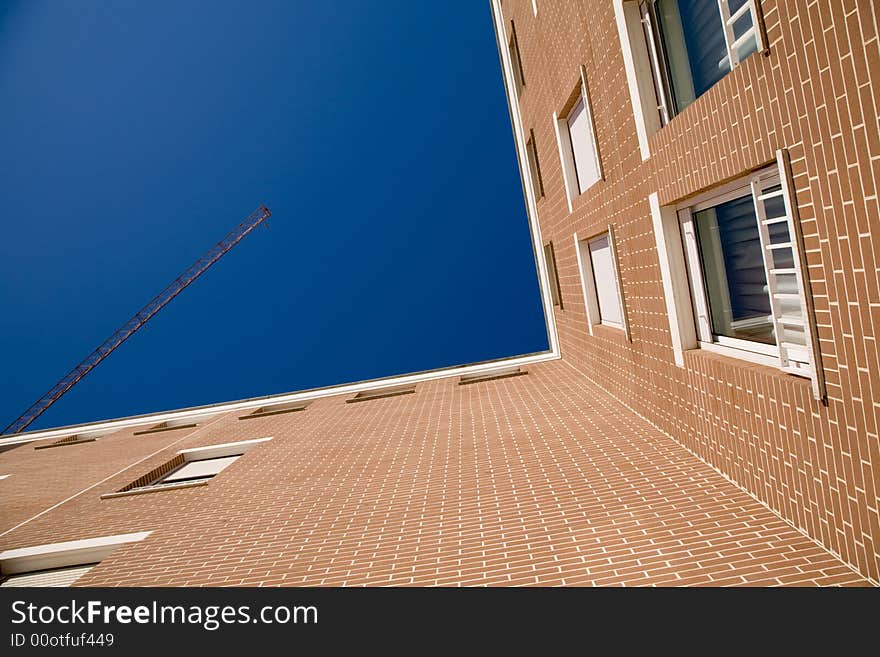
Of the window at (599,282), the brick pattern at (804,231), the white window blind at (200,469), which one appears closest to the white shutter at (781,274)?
the brick pattern at (804,231)

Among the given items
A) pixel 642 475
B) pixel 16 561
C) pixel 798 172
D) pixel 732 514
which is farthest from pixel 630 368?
pixel 16 561

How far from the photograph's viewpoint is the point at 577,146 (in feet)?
35.0

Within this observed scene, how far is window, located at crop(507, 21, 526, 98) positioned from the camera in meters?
15.1

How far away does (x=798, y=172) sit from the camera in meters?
3.85

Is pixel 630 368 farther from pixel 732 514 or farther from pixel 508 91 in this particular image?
pixel 508 91

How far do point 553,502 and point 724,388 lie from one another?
2.00 m

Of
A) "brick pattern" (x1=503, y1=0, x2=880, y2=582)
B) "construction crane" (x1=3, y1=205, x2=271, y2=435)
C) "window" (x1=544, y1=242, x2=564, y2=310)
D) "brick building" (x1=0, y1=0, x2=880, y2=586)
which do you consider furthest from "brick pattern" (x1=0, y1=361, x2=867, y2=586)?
"construction crane" (x1=3, y1=205, x2=271, y2=435)

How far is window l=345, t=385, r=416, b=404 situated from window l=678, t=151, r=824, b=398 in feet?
34.4

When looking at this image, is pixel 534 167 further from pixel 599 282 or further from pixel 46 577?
pixel 46 577

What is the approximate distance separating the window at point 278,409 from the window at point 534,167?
775cm

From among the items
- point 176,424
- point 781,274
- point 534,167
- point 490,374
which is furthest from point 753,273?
point 176,424
